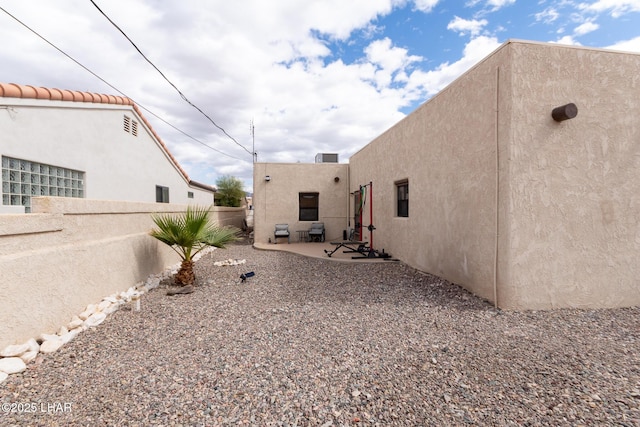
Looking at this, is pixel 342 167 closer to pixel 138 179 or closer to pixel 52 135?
pixel 138 179

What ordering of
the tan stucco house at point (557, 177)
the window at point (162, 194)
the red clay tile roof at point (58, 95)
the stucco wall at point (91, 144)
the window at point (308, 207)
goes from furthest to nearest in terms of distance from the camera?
the window at point (308, 207), the window at point (162, 194), the stucco wall at point (91, 144), the red clay tile roof at point (58, 95), the tan stucco house at point (557, 177)

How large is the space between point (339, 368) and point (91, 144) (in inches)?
365

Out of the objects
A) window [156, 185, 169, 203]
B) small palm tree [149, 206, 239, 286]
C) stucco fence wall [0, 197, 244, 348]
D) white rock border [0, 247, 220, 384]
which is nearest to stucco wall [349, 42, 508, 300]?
small palm tree [149, 206, 239, 286]

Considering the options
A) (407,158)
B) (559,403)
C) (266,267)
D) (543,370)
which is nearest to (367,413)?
(559,403)

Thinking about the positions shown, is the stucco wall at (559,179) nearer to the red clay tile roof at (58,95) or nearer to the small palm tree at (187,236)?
the small palm tree at (187,236)

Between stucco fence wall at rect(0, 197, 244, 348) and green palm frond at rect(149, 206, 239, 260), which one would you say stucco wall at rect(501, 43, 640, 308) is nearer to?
green palm frond at rect(149, 206, 239, 260)

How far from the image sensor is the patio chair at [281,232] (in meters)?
12.6

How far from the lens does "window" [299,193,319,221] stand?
1346 cm

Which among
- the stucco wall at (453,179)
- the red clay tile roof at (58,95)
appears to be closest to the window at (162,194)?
the red clay tile roof at (58,95)

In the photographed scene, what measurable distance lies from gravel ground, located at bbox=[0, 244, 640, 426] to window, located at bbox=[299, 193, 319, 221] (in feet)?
28.4

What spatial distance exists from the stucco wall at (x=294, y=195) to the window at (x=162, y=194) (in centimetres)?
412

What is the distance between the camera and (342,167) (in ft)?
44.1

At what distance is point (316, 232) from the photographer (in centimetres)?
1280

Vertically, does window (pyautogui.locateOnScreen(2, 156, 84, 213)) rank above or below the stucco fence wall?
above
